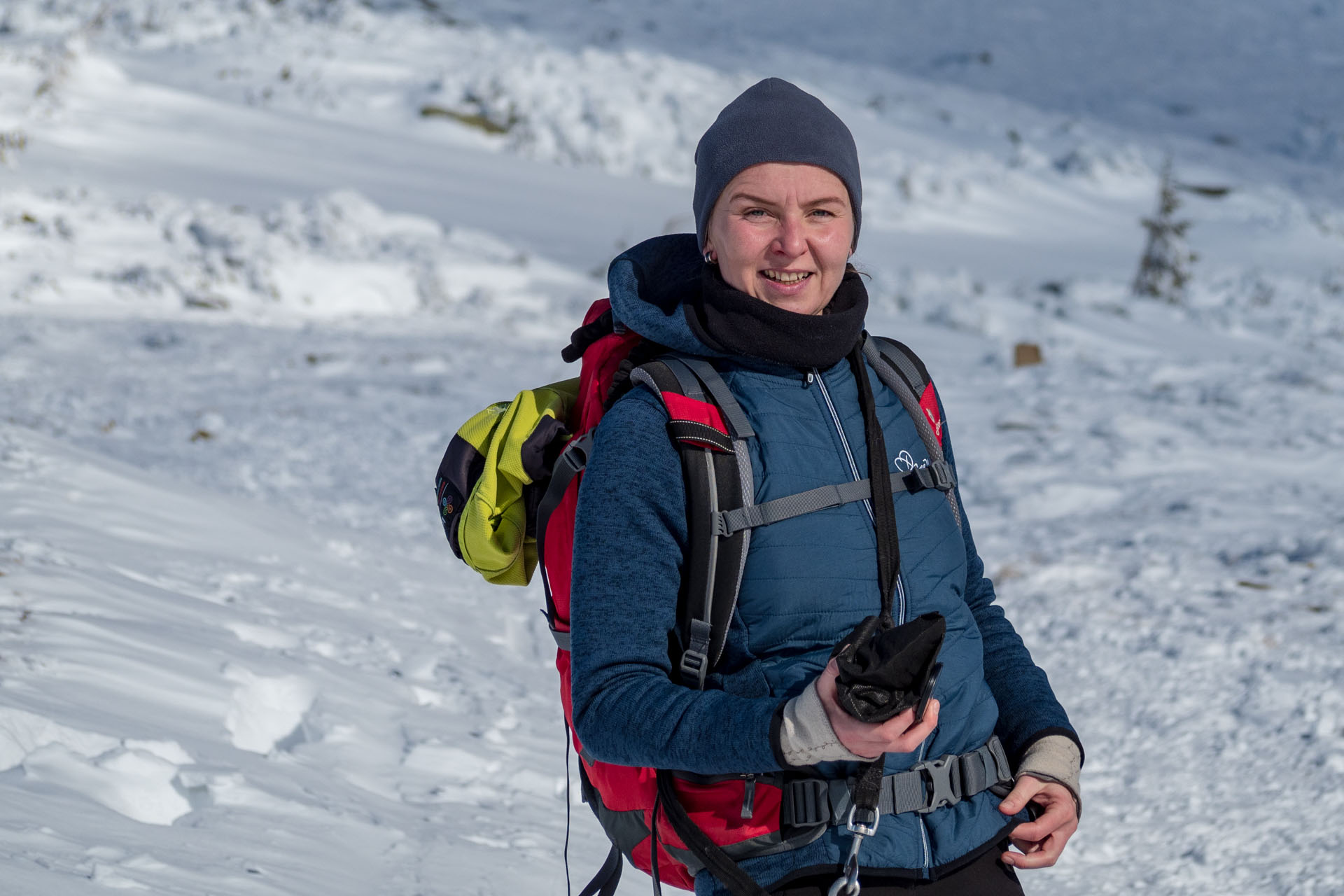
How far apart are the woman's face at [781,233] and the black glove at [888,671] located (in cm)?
59

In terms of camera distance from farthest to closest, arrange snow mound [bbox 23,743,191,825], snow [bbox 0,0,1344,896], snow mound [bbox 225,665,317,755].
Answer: snow mound [bbox 225,665,317,755] < snow [bbox 0,0,1344,896] < snow mound [bbox 23,743,191,825]

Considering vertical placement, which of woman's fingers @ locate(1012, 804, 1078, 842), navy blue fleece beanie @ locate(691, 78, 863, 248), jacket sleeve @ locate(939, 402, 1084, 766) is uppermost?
navy blue fleece beanie @ locate(691, 78, 863, 248)

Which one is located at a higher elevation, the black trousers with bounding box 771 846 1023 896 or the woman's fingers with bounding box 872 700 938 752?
the woman's fingers with bounding box 872 700 938 752

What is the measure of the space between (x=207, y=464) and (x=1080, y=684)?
4.58 meters

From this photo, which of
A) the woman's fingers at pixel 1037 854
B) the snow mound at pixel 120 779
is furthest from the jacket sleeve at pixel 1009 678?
the snow mound at pixel 120 779

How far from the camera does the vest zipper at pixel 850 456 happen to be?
1660 mm

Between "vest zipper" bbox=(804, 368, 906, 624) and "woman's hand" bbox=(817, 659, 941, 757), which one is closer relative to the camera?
"woman's hand" bbox=(817, 659, 941, 757)

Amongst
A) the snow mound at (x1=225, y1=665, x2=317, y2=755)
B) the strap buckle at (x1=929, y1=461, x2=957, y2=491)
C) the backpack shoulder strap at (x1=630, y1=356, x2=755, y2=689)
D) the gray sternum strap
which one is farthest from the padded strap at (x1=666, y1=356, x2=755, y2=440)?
the snow mound at (x1=225, y1=665, x2=317, y2=755)

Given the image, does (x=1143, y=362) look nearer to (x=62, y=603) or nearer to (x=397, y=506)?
(x=397, y=506)

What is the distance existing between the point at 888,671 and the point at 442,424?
20.9ft

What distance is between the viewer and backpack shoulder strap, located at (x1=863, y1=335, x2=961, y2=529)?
1833 millimetres

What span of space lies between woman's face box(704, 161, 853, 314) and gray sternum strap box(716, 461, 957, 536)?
0.29m

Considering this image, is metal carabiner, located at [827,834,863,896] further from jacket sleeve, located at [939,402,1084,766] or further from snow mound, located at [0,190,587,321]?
snow mound, located at [0,190,587,321]

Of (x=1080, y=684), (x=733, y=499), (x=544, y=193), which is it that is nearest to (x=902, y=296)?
(x=544, y=193)
